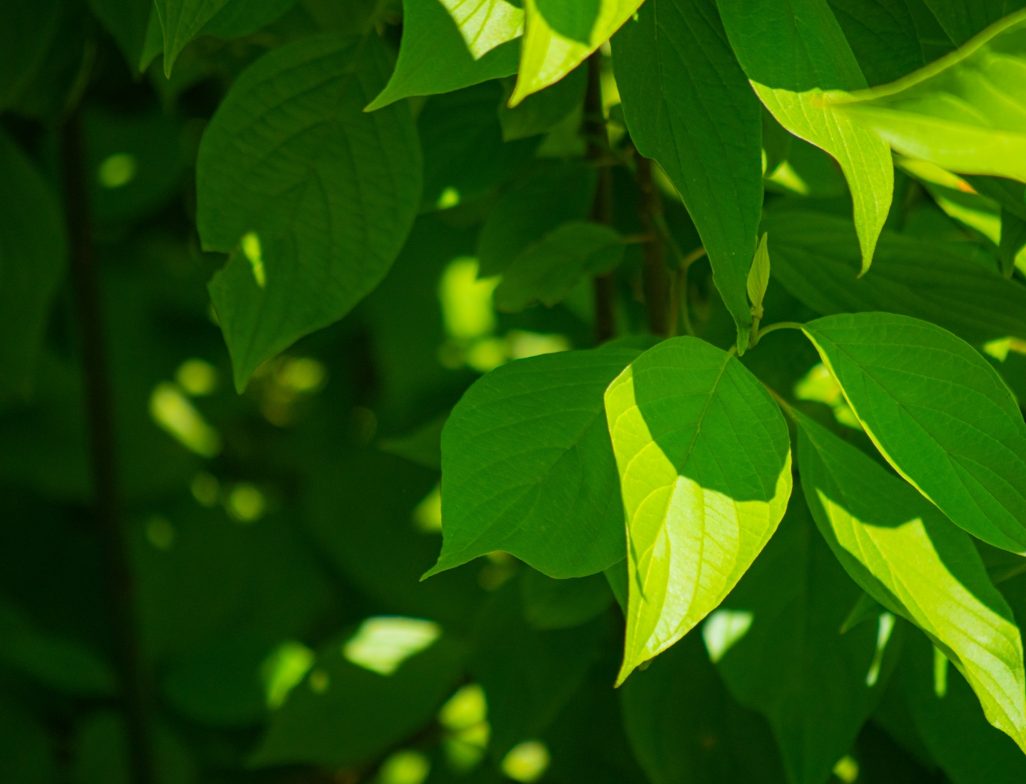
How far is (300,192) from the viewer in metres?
0.48

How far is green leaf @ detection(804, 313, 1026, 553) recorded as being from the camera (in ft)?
1.11

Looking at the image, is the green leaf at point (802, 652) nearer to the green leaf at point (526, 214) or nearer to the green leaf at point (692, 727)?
the green leaf at point (692, 727)

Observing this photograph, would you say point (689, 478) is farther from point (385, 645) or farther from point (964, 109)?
point (385, 645)

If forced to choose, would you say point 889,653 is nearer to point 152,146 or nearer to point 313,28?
point 313,28

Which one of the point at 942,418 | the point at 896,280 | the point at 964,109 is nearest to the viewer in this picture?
the point at 964,109

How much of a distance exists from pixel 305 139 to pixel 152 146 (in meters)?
0.57

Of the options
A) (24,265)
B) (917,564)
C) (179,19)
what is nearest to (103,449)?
(24,265)

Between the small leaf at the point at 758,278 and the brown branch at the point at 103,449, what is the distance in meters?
0.59

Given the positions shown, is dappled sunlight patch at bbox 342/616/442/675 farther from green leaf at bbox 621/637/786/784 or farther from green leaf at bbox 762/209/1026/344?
green leaf at bbox 762/209/1026/344

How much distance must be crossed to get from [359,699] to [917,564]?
459 millimetres

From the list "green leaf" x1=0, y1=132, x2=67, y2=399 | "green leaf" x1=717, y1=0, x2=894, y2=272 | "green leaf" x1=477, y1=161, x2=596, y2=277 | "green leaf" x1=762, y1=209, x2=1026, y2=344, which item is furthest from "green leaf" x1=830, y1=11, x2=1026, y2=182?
"green leaf" x1=0, y1=132, x2=67, y2=399

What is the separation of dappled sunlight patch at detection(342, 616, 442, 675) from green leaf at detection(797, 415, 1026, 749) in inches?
16.8

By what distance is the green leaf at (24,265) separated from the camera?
0.68 meters

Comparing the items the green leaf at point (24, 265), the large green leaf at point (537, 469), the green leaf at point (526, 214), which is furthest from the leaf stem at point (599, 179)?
the green leaf at point (24, 265)
